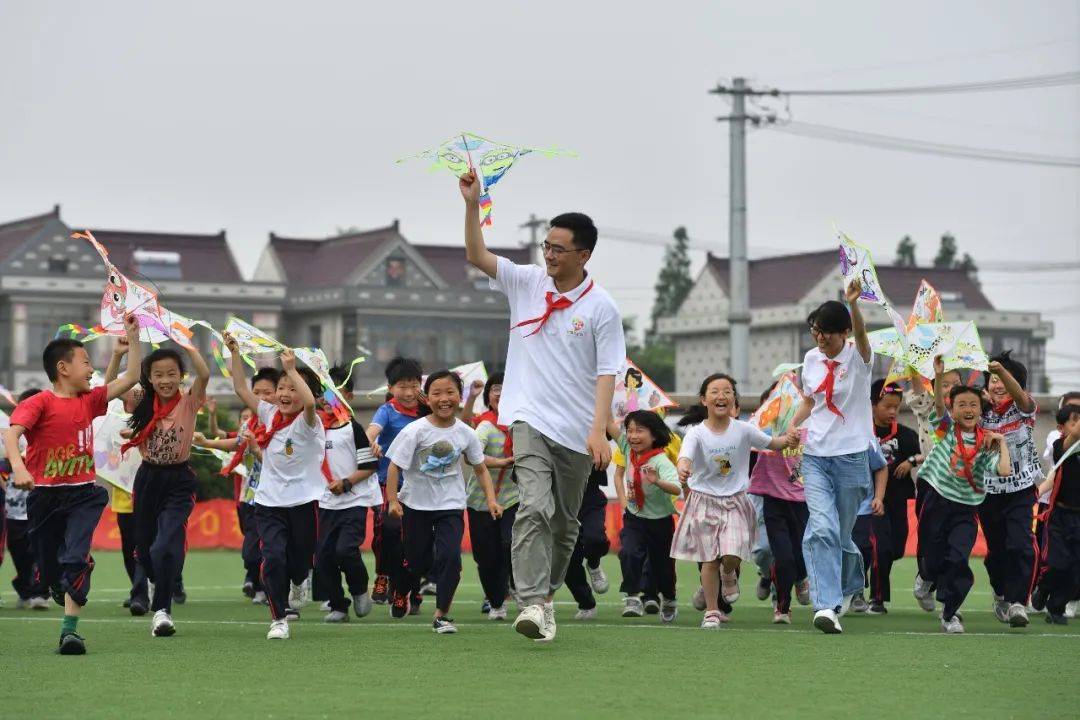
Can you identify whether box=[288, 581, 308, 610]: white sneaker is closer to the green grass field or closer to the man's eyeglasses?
the green grass field

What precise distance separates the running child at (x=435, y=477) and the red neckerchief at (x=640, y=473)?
1.88m

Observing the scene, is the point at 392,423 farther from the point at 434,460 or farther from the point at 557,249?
the point at 557,249

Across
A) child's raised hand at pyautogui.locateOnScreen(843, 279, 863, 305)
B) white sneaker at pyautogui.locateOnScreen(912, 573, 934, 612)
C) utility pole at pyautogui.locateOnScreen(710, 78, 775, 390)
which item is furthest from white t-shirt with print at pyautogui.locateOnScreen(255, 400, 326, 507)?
utility pole at pyautogui.locateOnScreen(710, 78, 775, 390)

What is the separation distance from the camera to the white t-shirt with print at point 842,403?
10.8 meters

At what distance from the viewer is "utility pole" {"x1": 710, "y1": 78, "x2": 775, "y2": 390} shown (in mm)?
34906

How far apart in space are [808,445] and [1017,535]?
5.79 ft

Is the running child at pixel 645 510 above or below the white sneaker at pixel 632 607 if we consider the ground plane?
above

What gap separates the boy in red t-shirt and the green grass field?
50 centimetres

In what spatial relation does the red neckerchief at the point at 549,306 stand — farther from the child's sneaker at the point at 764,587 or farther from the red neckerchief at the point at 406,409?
the child's sneaker at the point at 764,587

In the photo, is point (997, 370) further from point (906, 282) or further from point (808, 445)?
point (906, 282)

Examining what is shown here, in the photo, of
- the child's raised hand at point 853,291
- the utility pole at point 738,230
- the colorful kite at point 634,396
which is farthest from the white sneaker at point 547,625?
the utility pole at point 738,230

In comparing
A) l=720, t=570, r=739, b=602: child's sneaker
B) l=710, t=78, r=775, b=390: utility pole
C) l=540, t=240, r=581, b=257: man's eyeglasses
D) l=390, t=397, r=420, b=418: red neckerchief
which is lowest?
l=720, t=570, r=739, b=602: child's sneaker

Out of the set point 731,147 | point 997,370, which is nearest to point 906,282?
point 731,147

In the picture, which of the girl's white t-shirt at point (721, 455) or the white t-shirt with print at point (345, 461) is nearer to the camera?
the girl's white t-shirt at point (721, 455)
